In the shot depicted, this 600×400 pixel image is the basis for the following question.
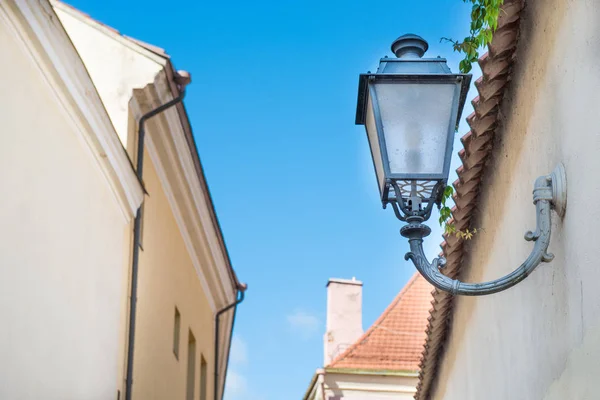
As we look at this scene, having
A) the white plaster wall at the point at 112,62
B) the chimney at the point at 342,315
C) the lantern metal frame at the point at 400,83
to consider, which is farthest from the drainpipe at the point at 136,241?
the chimney at the point at 342,315

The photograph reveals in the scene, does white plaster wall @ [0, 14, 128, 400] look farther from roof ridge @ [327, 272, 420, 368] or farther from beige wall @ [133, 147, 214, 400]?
roof ridge @ [327, 272, 420, 368]

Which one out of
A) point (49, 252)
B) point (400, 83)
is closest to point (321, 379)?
point (49, 252)

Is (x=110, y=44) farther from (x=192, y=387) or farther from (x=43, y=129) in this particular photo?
(x=192, y=387)

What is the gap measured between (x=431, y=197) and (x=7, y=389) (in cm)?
346

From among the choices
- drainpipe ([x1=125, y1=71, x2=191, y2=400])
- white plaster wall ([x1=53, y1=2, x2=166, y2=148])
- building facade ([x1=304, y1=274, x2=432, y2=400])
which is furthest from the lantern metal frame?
building facade ([x1=304, y1=274, x2=432, y2=400])

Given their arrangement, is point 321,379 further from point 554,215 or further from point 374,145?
point 374,145

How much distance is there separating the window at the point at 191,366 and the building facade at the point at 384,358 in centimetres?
942

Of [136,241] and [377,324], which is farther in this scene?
[377,324]

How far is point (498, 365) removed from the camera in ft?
25.2

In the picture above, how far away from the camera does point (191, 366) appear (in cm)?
1577

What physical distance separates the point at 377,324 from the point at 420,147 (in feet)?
71.1

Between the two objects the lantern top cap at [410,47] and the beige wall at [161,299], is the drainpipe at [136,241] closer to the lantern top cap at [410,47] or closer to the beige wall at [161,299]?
the beige wall at [161,299]

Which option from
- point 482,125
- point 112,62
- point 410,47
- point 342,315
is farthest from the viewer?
point 342,315

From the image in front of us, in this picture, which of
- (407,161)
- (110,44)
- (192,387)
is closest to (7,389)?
(407,161)
